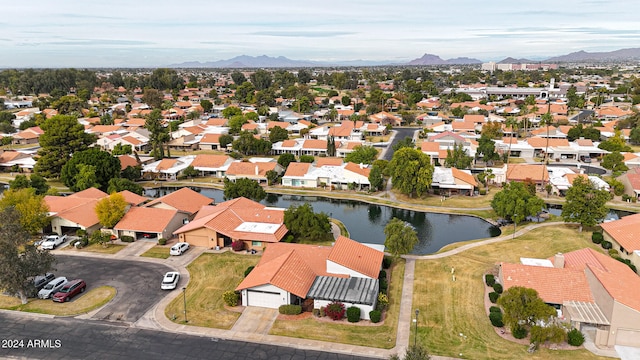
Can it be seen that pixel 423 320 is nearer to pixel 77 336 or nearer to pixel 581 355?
pixel 581 355

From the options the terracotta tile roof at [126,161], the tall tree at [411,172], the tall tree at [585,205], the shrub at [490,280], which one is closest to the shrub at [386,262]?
the shrub at [490,280]

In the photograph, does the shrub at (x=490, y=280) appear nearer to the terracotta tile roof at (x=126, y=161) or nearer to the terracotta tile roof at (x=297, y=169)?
the terracotta tile roof at (x=297, y=169)

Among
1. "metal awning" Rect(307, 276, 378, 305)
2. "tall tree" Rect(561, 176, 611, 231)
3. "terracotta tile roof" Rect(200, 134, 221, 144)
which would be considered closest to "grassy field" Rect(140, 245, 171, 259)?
"metal awning" Rect(307, 276, 378, 305)

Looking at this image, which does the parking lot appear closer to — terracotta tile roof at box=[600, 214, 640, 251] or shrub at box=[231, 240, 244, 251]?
shrub at box=[231, 240, 244, 251]

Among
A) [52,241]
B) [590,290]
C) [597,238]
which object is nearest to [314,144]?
[52,241]

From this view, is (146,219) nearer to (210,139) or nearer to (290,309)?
(290,309)
